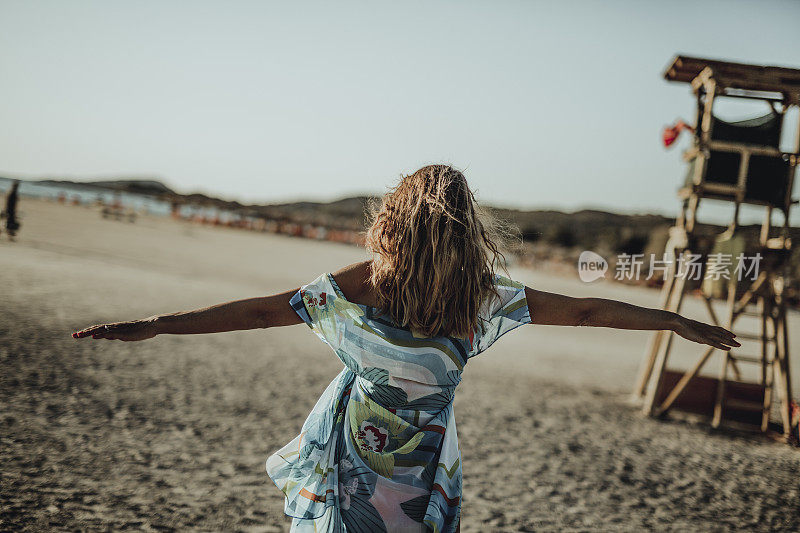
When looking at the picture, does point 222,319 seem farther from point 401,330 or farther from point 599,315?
point 599,315

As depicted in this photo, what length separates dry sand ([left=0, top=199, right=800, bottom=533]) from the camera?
334 cm

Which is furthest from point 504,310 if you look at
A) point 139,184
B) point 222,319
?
point 139,184

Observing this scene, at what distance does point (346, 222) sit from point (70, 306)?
41.1 meters

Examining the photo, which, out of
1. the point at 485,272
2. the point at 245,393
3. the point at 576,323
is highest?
the point at 485,272

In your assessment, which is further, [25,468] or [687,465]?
[687,465]

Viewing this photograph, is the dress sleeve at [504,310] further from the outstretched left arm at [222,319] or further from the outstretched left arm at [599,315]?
the outstretched left arm at [222,319]

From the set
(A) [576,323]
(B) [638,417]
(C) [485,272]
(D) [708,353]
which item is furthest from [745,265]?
(C) [485,272]

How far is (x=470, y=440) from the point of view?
16.4ft

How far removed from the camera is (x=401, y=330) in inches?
67.9

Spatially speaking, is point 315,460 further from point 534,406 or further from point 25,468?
point 534,406

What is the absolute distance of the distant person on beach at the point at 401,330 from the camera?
1673 millimetres

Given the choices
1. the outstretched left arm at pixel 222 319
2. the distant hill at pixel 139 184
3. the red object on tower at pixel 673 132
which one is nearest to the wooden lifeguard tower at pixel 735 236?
the red object on tower at pixel 673 132

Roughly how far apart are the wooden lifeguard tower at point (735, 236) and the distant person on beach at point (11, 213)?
1195cm

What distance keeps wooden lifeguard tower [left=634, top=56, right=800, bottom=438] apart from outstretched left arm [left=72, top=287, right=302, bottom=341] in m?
5.05
